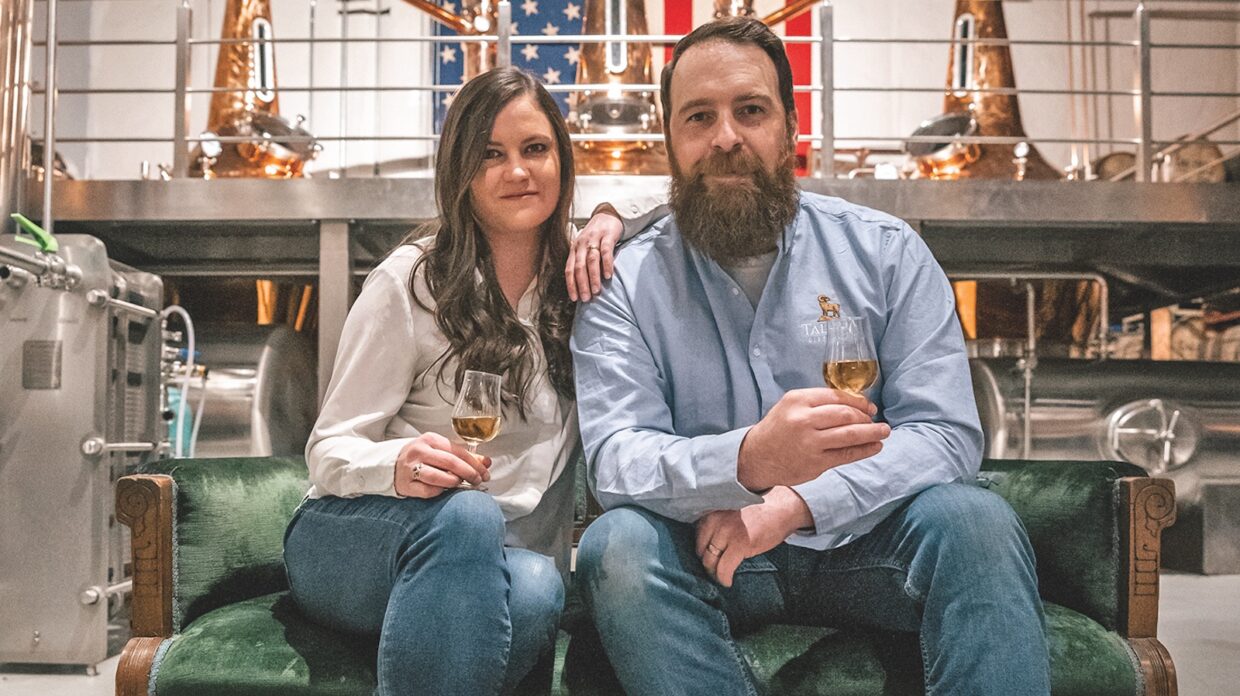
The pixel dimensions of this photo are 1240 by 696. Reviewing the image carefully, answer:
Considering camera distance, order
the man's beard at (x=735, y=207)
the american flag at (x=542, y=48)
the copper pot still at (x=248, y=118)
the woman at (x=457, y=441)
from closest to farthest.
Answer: the woman at (x=457, y=441), the man's beard at (x=735, y=207), the copper pot still at (x=248, y=118), the american flag at (x=542, y=48)

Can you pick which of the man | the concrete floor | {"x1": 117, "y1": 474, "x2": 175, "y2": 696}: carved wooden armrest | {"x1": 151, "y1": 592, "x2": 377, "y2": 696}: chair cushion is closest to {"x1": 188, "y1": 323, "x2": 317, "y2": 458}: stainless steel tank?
the concrete floor

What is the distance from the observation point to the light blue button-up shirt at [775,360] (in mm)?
1496

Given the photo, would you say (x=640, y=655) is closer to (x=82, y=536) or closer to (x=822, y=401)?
(x=822, y=401)

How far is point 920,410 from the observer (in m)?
1.63

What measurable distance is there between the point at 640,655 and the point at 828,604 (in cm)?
36

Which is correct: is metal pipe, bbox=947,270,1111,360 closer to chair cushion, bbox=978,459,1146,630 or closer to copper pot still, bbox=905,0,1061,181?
copper pot still, bbox=905,0,1061,181

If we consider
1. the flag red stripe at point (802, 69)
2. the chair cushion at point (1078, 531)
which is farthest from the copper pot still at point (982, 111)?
the chair cushion at point (1078, 531)

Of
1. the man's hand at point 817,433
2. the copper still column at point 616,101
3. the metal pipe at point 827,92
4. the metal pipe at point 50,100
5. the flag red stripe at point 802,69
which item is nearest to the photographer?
the man's hand at point 817,433

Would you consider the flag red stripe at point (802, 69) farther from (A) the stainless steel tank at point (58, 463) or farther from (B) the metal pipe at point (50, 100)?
(A) the stainless steel tank at point (58, 463)

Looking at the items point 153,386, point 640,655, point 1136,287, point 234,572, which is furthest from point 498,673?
point 1136,287

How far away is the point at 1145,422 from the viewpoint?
4.59 meters

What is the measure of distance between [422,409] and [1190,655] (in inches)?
103

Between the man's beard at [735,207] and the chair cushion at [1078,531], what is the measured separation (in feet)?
1.93

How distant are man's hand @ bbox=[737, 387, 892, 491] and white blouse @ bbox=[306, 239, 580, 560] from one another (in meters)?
0.51
